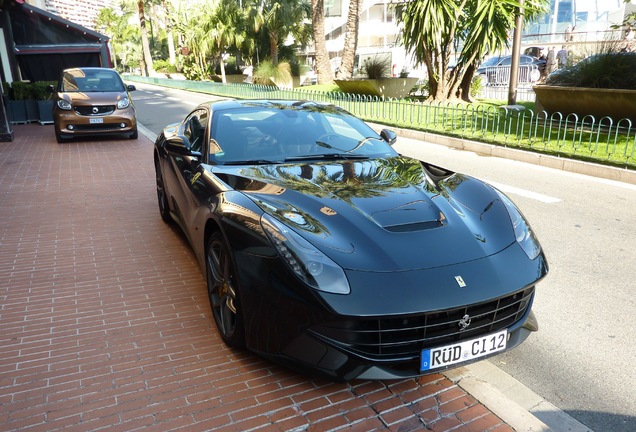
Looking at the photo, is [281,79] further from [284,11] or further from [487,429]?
[487,429]

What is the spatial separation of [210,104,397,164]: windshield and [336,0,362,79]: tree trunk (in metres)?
21.3

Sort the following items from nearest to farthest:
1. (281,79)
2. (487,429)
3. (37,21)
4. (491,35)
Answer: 1. (487,429)
2. (491,35)
3. (37,21)
4. (281,79)

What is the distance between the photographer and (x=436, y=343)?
2.70 meters

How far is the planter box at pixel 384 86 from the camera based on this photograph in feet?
67.3

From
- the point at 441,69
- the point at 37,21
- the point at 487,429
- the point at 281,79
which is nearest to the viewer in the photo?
the point at 487,429

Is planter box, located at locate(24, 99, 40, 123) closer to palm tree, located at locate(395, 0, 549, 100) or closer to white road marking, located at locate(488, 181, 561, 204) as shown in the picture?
palm tree, located at locate(395, 0, 549, 100)

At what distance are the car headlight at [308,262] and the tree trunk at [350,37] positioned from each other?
23.4m

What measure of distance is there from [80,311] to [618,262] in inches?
180

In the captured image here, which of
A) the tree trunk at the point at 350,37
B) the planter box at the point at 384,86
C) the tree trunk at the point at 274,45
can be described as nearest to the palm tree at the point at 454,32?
the planter box at the point at 384,86

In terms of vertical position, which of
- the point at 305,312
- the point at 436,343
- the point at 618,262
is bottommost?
the point at 618,262

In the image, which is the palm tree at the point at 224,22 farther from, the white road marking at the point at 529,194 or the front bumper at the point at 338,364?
the front bumper at the point at 338,364

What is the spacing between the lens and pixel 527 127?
506 inches

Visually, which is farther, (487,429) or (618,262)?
(618,262)

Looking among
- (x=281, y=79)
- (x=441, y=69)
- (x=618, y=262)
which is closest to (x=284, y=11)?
(x=281, y=79)
